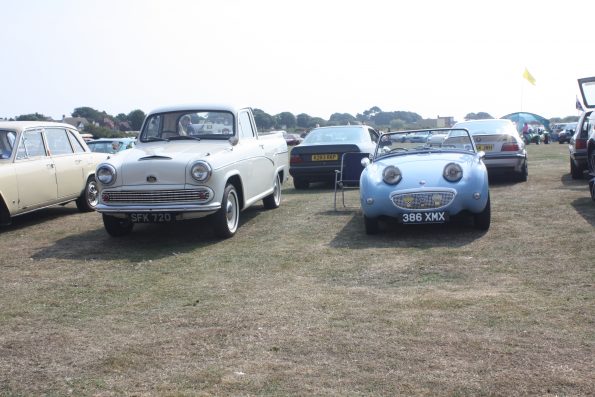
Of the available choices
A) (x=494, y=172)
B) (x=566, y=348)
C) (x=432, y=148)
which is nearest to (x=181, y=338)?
(x=566, y=348)

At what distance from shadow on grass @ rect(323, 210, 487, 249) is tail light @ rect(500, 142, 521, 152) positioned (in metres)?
5.33

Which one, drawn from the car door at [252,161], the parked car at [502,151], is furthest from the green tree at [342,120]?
the car door at [252,161]

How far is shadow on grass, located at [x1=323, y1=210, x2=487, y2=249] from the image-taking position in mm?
7656

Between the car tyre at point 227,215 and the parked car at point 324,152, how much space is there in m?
5.22

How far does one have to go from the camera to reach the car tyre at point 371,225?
26.8 ft

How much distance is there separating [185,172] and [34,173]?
309cm

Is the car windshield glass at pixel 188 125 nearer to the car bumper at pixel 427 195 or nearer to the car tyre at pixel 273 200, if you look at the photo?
the car tyre at pixel 273 200

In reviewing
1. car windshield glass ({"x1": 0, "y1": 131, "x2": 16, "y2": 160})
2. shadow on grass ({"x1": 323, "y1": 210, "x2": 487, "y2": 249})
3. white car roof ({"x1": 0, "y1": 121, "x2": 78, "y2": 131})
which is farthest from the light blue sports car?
white car roof ({"x1": 0, "y1": 121, "x2": 78, "y2": 131})

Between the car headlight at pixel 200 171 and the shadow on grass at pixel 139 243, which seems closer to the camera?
the shadow on grass at pixel 139 243

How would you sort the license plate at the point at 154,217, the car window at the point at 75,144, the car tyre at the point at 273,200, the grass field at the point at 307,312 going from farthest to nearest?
the car window at the point at 75,144 < the car tyre at the point at 273,200 < the license plate at the point at 154,217 < the grass field at the point at 307,312

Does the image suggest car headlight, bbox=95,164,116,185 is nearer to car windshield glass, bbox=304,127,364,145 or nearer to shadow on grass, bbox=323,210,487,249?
shadow on grass, bbox=323,210,487,249

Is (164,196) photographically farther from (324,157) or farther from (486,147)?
(486,147)

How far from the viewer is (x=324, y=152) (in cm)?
1412

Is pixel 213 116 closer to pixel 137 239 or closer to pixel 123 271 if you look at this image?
pixel 137 239
